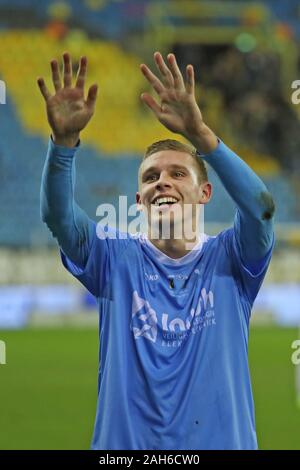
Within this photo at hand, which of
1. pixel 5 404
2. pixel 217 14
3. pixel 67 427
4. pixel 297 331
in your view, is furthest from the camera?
pixel 217 14

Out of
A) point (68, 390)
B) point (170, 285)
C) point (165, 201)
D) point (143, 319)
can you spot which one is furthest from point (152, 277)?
point (68, 390)

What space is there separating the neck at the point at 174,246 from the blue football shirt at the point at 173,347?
0.02m

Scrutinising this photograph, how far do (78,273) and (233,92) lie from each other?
2293 cm

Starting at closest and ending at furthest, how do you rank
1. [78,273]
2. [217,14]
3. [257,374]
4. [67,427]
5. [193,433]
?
[193,433] < [78,273] < [67,427] < [257,374] < [217,14]

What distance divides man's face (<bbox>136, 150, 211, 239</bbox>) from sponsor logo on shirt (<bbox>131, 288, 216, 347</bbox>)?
12.4 inches

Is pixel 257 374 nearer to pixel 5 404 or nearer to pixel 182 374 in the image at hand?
pixel 5 404

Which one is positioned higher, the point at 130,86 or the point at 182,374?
the point at 130,86

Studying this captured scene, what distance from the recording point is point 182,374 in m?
3.24

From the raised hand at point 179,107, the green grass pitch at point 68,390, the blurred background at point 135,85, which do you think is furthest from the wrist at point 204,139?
the blurred background at point 135,85

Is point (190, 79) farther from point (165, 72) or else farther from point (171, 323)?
point (171, 323)

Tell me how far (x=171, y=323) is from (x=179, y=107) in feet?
A: 2.50

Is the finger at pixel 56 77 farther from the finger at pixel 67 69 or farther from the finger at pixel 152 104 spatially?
the finger at pixel 152 104

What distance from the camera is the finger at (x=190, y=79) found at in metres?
3.02

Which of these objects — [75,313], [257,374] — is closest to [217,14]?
[75,313]
